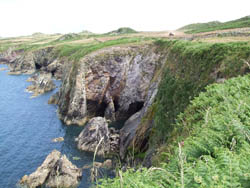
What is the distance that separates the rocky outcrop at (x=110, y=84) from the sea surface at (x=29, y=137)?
5.24m

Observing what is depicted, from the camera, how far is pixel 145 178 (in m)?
6.38

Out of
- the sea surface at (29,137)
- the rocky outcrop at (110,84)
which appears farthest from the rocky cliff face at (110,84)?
the sea surface at (29,137)

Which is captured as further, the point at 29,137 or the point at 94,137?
the point at 29,137

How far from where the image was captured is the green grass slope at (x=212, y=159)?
16.2ft

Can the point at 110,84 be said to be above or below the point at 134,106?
above

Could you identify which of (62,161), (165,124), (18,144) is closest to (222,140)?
(165,124)

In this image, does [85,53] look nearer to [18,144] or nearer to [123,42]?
[123,42]

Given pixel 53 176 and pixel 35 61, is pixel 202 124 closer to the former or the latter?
pixel 53 176

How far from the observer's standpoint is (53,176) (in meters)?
29.0

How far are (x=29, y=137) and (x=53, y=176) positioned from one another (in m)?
17.0

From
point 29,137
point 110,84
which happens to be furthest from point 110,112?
point 29,137

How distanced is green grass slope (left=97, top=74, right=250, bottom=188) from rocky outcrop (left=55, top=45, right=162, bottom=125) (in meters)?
39.8

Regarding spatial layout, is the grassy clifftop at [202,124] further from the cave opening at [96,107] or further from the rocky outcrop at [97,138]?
the cave opening at [96,107]

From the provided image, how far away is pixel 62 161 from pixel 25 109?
115 ft
